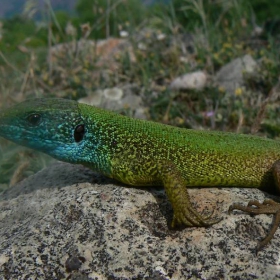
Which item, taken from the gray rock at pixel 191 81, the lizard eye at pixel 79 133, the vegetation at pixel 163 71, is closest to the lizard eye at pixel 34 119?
the lizard eye at pixel 79 133

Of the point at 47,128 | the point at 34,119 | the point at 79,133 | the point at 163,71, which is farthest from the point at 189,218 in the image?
the point at 163,71

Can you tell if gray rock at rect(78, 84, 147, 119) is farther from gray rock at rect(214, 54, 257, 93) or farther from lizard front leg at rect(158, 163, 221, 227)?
lizard front leg at rect(158, 163, 221, 227)

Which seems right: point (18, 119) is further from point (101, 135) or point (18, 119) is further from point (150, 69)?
point (150, 69)

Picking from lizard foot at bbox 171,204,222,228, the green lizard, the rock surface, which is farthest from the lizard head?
lizard foot at bbox 171,204,222,228

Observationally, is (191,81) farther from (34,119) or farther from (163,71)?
(34,119)

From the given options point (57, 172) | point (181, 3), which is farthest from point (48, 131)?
point (181, 3)

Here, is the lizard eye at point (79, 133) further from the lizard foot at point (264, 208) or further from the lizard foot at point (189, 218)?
the lizard foot at point (264, 208)
